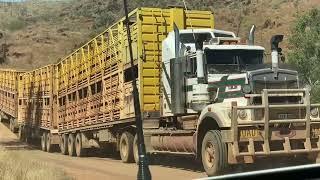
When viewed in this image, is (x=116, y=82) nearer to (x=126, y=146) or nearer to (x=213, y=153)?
(x=126, y=146)

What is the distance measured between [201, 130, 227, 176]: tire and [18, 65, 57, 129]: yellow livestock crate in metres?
16.5

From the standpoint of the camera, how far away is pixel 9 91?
39.0 meters

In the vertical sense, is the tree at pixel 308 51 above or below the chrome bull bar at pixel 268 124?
above

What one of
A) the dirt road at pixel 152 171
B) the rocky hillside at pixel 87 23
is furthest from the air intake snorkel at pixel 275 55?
the rocky hillside at pixel 87 23

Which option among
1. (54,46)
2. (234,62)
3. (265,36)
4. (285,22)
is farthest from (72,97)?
(54,46)

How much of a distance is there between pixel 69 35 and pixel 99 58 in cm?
5165

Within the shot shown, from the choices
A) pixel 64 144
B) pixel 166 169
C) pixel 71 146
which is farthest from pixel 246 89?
pixel 64 144

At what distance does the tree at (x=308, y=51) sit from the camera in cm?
2303

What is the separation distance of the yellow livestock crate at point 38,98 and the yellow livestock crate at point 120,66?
127 inches

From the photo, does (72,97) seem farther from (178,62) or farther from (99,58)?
(178,62)

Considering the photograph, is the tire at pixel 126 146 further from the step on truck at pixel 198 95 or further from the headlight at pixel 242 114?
the headlight at pixel 242 114

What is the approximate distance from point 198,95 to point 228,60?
3.55 ft

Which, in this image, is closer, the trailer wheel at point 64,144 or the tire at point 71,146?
the tire at point 71,146

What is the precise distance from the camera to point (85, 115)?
2327 cm
